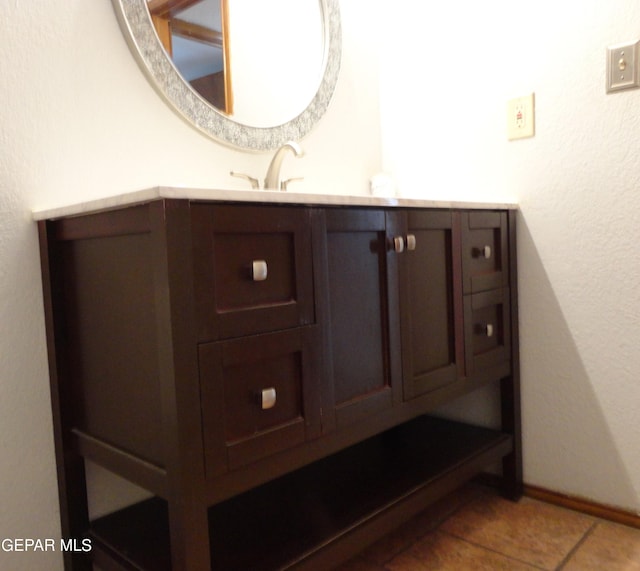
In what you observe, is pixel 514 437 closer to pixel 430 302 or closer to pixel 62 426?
pixel 430 302

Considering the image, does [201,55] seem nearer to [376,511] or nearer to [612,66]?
[612,66]

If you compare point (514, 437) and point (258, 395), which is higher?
point (258, 395)

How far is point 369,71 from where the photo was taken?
76.9 inches

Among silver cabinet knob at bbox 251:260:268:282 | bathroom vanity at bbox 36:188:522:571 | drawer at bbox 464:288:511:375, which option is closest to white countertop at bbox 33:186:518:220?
bathroom vanity at bbox 36:188:522:571

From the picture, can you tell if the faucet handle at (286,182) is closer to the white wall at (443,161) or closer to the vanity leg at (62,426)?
the white wall at (443,161)

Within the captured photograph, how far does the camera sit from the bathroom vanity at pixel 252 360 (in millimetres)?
887

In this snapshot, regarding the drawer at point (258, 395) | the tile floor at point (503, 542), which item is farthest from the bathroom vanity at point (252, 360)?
the tile floor at point (503, 542)

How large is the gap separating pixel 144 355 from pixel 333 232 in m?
0.42

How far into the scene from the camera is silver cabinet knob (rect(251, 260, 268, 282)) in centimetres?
96

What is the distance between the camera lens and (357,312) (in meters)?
1.17

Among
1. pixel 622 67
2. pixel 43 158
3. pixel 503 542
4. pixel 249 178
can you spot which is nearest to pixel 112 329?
pixel 43 158

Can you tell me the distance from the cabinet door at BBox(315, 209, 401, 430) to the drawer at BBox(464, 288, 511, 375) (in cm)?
33

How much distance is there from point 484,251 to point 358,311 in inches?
21.6

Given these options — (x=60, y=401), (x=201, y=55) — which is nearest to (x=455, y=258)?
(x=201, y=55)
